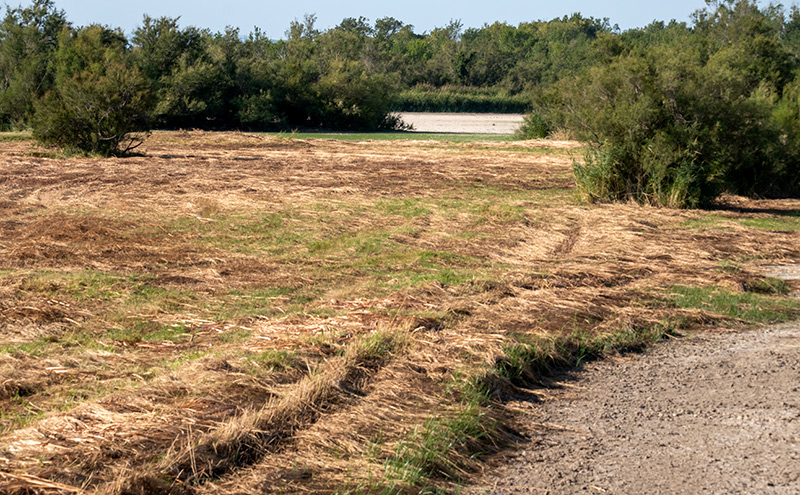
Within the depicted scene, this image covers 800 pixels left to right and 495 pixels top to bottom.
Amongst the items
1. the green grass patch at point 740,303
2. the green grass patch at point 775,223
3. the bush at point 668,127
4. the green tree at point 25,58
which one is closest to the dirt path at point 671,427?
the green grass patch at point 740,303

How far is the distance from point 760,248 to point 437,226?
16.4 ft

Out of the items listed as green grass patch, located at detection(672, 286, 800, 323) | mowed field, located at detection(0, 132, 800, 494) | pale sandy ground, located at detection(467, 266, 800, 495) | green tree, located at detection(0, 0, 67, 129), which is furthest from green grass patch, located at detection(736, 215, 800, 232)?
green tree, located at detection(0, 0, 67, 129)

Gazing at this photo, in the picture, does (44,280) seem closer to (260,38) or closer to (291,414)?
(291,414)

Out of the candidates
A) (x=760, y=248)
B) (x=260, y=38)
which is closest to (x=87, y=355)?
(x=760, y=248)

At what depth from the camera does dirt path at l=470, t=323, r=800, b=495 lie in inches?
167

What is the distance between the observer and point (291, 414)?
189 inches

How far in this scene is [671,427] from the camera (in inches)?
196

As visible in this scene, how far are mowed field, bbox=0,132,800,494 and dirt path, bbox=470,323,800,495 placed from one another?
31 cm

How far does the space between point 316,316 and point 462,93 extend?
80.5 meters

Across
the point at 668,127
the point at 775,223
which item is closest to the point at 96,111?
the point at 668,127

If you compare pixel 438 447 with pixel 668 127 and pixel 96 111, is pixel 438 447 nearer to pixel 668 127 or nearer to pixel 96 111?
pixel 668 127

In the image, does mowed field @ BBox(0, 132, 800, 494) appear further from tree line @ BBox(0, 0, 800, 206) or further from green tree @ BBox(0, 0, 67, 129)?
green tree @ BBox(0, 0, 67, 129)

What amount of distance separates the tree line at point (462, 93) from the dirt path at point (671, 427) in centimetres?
962

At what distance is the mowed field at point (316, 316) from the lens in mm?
4297
